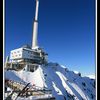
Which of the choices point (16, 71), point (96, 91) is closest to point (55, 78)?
point (16, 71)

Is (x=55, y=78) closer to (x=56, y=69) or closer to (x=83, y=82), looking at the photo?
(x=56, y=69)

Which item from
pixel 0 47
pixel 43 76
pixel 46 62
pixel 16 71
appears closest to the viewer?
pixel 0 47

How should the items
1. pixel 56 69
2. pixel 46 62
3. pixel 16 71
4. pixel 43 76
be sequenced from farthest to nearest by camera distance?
pixel 56 69
pixel 43 76
pixel 46 62
pixel 16 71

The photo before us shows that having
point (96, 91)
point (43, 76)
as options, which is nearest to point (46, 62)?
point (43, 76)

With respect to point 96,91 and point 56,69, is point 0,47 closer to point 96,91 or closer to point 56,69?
point 96,91

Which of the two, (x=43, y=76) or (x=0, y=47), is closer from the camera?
(x=0, y=47)

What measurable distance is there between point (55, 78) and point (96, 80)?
9114 millimetres

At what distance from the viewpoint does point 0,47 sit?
72 centimetres

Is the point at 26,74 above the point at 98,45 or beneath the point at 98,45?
beneath

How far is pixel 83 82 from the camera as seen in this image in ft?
31.7

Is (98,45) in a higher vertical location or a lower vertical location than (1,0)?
lower

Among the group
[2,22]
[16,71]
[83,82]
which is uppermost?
[2,22]

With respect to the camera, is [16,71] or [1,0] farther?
[16,71]

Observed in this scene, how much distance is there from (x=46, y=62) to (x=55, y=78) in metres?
1.59
